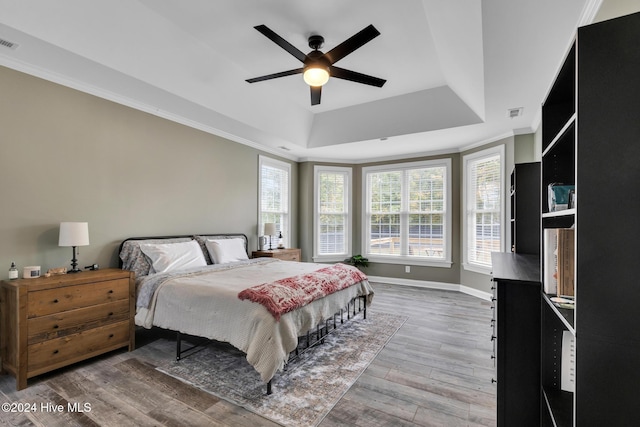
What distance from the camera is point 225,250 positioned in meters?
4.32

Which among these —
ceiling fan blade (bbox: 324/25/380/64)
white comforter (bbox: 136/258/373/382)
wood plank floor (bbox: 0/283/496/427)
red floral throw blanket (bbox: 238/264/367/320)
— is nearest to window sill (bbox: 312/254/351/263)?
red floral throw blanket (bbox: 238/264/367/320)

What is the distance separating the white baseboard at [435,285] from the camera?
5237mm

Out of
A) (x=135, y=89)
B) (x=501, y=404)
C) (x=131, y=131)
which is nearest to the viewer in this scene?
(x=501, y=404)

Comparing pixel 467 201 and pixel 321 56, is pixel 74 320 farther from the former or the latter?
pixel 467 201

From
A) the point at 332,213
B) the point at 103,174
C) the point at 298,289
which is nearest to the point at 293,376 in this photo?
the point at 298,289

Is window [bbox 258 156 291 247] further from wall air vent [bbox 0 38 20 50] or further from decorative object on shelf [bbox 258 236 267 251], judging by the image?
wall air vent [bbox 0 38 20 50]

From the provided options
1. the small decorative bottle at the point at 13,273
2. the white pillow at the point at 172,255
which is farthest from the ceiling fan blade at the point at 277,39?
the small decorative bottle at the point at 13,273

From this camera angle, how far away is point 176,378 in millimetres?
2527

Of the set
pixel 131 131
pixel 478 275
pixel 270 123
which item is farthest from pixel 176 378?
pixel 478 275

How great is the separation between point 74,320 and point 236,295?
145 cm

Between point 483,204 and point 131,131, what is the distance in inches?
211

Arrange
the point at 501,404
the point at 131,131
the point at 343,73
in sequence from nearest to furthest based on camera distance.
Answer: the point at 501,404, the point at 343,73, the point at 131,131

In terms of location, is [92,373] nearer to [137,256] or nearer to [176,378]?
[176,378]

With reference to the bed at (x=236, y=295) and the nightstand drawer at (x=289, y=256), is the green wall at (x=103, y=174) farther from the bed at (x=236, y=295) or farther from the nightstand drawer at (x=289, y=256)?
the nightstand drawer at (x=289, y=256)
